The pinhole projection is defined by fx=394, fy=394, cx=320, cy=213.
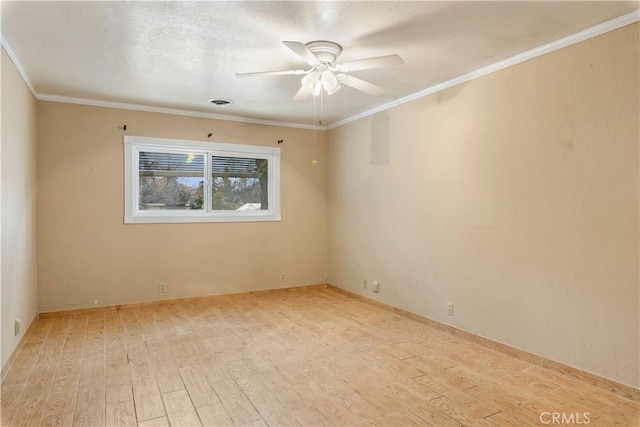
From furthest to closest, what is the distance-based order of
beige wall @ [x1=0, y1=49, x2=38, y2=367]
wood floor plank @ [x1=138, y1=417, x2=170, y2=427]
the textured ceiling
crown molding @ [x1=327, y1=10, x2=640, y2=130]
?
1. beige wall @ [x1=0, y1=49, x2=38, y2=367]
2. crown molding @ [x1=327, y1=10, x2=640, y2=130]
3. the textured ceiling
4. wood floor plank @ [x1=138, y1=417, x2=170, y2=427]

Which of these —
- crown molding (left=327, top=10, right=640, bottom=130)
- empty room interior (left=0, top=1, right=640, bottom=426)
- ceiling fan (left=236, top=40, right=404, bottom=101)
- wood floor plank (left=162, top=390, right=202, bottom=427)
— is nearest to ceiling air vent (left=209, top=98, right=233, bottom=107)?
empty room interior (left=0, top=1, right=640, bottom=426)

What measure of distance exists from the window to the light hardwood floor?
4.55ft

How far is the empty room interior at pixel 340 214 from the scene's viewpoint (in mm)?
2465

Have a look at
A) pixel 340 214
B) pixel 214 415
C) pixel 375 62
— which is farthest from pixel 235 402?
pixel 340 214

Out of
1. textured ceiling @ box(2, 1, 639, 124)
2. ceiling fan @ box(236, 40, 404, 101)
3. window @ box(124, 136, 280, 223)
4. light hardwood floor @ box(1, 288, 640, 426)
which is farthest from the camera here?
window @ box(124, 136, 280, 223)

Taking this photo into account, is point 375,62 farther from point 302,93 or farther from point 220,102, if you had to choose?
point 220,102

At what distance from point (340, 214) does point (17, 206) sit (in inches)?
142

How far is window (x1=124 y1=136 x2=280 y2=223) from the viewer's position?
186 inches

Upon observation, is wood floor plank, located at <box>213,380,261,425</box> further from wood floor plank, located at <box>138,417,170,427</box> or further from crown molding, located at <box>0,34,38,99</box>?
crown molding, located at <box>0,34,38,99</box>

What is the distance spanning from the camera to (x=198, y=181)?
5117mm

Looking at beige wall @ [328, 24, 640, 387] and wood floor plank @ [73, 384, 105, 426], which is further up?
beige wall @ [328, 24, 640, 387]

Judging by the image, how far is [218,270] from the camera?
16.9 ft

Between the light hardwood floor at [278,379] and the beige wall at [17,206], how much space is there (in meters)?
0.33

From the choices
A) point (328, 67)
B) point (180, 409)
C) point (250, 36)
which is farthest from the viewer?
point (328, 67)
